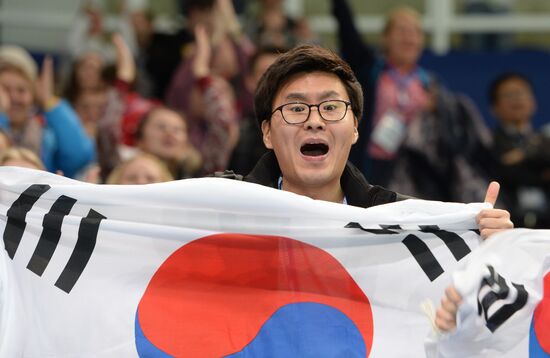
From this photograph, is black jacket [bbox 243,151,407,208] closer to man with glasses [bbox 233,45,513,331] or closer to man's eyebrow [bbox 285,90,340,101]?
man with glasses [bbox 233,45,513,331]

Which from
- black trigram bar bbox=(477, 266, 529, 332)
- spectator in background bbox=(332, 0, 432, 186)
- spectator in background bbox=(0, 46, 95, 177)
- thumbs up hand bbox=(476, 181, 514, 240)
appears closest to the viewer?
black trigram bar bbox=(477, 266, 529, 332)

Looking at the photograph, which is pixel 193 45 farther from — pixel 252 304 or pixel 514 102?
pixel 252 304

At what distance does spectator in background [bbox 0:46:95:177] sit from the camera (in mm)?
6113

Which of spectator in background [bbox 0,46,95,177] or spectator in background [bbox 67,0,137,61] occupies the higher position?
spectator in background [bbox 67,0,137,61]

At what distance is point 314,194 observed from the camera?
393cm

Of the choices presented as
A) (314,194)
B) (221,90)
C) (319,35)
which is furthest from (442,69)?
(314,194)

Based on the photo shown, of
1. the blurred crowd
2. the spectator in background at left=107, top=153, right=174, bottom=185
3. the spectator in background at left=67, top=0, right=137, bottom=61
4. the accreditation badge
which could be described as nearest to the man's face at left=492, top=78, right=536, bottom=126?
the blurred crowd

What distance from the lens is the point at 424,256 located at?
3598mm

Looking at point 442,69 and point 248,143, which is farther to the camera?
point 442,69

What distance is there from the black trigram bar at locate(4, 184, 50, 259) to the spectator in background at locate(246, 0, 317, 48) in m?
3.85

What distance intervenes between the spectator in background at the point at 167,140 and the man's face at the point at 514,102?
7.07 ft

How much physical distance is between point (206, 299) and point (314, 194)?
55cm

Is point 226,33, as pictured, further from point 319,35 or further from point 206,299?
point 206,299

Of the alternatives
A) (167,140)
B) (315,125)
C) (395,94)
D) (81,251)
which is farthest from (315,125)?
(395,94)
